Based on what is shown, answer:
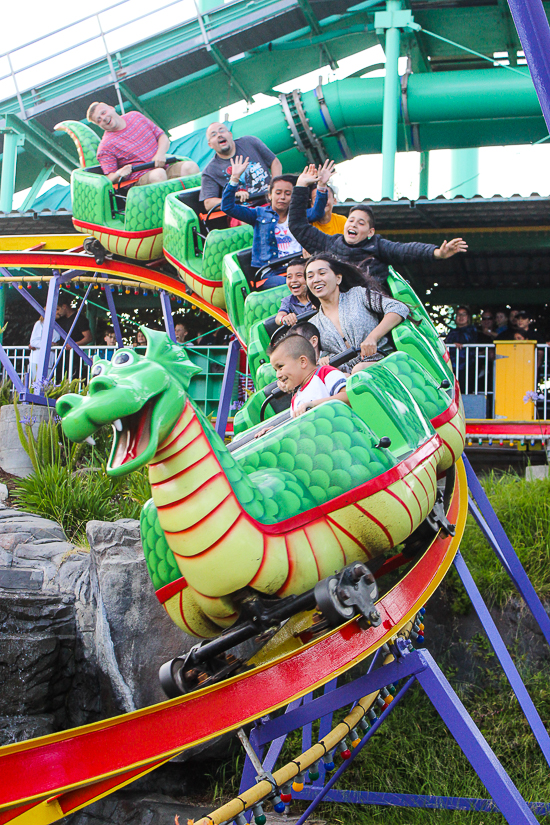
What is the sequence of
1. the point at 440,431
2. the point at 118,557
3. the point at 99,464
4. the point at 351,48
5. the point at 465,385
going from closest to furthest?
the point at 440,431 → the point at 118,557 → the point at 99,464 → the point at 465,385 → the point at 351,48

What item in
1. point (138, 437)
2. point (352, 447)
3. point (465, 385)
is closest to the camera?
point (138, 437)

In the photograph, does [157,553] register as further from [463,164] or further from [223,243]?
[463,164]

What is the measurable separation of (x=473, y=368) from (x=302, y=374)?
5.47 metres

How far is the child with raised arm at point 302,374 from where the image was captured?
10.6 feet

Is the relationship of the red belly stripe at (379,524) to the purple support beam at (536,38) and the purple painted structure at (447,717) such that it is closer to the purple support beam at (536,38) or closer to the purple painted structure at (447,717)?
the purple painted structure at (447,717)

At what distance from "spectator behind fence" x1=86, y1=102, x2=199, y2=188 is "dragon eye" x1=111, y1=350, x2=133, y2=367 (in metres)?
4.58

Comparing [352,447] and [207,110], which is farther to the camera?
[207,110]

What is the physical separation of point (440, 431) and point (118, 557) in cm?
208

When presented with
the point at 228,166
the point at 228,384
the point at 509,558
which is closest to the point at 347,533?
the point at 509,558

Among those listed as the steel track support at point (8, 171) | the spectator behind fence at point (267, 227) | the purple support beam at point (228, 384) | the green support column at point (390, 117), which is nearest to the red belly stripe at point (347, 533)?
the spectator behind fence at point (267, 227)

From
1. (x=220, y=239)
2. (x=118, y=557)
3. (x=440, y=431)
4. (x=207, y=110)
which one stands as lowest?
(x=118, y=557)

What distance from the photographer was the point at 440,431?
3.48 meters

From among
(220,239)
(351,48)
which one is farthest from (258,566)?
(351,48)

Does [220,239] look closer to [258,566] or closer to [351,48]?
[258,566]
